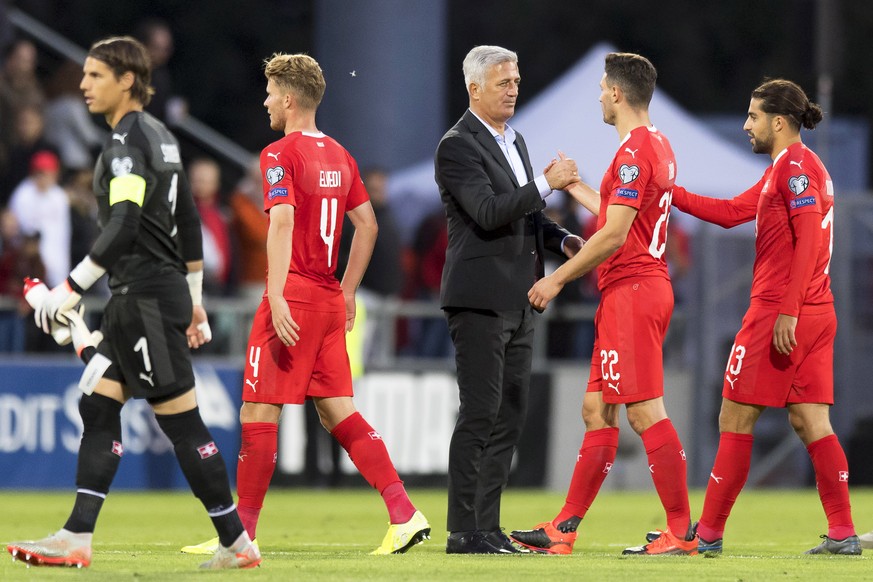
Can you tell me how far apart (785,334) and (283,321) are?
2.35m

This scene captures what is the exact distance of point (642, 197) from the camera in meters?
8.21

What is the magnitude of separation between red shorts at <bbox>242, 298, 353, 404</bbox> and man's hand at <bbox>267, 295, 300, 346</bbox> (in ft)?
0.52

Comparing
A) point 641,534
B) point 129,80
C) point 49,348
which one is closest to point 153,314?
point 129,80

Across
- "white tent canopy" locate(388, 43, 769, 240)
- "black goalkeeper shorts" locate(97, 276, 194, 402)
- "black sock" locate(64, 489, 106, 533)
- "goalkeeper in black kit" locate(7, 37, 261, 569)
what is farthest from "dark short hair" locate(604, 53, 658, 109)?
"white tent canopy" locate(388, 43, 769, 240)

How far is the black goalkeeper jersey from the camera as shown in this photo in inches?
280

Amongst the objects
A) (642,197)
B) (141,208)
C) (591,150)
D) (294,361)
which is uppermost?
(591,150)

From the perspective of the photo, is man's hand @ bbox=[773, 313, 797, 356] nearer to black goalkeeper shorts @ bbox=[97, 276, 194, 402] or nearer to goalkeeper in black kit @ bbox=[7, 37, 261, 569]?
goalkeeper in black kit @ bbox=[7, 37, 261, 569]

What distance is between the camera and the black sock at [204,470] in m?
7.23

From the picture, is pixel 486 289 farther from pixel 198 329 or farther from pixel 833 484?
pixel 833 484

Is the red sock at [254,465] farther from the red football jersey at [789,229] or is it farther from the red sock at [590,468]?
the red football jersey at [789,229]

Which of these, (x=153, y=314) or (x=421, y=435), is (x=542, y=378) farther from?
(x=153, y=314)

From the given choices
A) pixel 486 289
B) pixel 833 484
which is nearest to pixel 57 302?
pixel 486 289

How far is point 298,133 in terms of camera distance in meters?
8.30

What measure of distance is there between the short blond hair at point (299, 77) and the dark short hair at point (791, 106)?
2.14m
